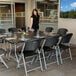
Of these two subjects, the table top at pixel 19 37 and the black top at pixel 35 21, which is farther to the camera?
the black top at pixel 35 21

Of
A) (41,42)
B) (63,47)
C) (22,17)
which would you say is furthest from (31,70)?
(22,17)

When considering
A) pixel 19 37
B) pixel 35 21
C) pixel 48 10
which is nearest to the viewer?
pixel 19 37

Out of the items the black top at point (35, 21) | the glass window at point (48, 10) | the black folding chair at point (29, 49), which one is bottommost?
the black folding chair at point (29, 49)

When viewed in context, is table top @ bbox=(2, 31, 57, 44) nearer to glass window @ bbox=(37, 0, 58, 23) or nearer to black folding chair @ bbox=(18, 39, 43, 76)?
black folding chair @ bbox=(18, 39, 43, 76)

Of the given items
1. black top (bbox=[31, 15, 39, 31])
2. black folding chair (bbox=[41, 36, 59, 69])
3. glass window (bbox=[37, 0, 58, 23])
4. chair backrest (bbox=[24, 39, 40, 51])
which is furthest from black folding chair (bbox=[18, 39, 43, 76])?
glass window (bbox=[37, 0, 58, 23])

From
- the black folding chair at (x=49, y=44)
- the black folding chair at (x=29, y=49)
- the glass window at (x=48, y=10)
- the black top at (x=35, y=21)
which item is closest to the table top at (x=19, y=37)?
the black folding chair at (x=29, y=49)

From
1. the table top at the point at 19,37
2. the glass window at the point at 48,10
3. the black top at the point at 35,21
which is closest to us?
the table top at the point at 19,37

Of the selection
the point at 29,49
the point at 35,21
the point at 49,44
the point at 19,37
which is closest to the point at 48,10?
the point at 35,21

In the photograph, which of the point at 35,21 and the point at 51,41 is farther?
the point at 35,21

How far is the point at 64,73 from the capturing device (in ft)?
15.1

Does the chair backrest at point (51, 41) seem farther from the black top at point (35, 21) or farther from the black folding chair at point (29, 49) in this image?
the black top at point (35, 21)

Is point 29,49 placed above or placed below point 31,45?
below

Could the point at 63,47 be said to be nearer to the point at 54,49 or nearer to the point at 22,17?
the point at 54,49

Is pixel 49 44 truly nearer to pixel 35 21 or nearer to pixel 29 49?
pixel 29 49
